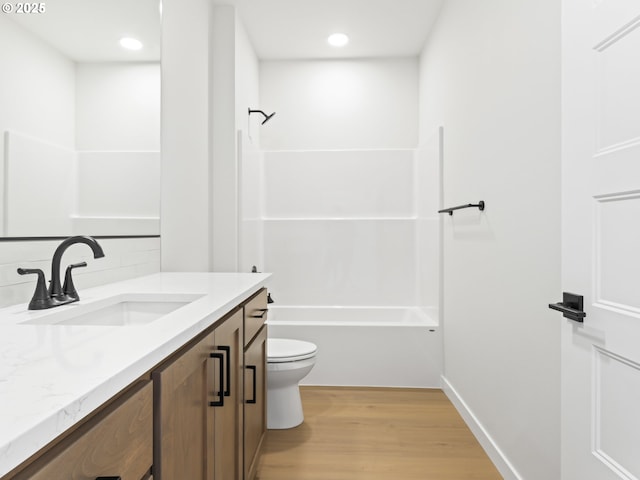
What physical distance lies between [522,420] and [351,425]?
40.9 inches

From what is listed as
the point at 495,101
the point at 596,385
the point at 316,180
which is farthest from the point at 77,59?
the point at 316,180

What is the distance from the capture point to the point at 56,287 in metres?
1.31

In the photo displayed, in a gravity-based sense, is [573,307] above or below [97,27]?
below

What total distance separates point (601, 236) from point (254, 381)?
1.34 metres

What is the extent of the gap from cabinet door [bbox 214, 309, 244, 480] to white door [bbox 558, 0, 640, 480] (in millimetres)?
965

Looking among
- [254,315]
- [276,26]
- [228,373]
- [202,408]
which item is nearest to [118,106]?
[254,315]

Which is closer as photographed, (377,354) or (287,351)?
(287,351)

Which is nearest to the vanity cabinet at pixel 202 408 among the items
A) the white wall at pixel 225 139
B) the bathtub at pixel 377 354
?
the white wall at pixel 225 139

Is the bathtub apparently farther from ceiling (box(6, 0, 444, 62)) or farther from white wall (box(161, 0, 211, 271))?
ceiling (box(6, 0, 444, 62))

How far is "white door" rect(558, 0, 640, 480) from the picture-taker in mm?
911

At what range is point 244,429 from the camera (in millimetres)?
1607

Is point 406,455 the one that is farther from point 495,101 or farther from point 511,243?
point 495,101

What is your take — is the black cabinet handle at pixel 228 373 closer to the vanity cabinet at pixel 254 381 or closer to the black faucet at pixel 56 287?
the vanity cabinet at pixel 254 381

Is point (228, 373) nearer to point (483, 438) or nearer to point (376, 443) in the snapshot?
point (376, 443)
